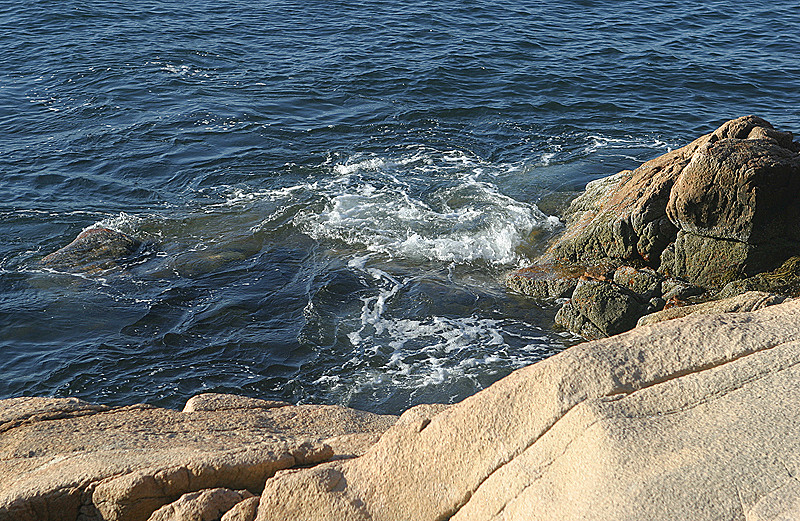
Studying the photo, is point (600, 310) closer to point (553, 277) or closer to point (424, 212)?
point (553, 277)

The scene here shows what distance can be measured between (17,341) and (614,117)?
14240 millimetres

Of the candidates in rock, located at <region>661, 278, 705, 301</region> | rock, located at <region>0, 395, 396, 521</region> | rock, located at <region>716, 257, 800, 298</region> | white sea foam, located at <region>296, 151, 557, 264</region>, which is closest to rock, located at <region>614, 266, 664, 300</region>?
rock, located at <region>661, 278, 705, 301</region>

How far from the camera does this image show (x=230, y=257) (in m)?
12.6

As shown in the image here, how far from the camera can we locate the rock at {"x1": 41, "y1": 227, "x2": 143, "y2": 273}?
1237cm

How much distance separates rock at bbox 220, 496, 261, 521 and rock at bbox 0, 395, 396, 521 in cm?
37

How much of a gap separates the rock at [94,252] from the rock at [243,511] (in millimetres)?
8656

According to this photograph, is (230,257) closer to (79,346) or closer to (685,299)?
(79,346)

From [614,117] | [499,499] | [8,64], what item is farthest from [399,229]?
[8,64]

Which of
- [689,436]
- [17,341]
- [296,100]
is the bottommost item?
[17,341]

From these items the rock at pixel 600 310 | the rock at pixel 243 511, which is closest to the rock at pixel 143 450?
the rock at pixel 243 511

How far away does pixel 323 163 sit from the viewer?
53.2ft

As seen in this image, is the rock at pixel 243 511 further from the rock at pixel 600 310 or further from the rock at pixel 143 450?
the rock at pixel 600 310

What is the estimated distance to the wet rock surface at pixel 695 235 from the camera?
31.8 ft

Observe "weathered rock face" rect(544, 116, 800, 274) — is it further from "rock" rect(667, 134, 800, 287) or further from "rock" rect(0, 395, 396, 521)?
"rock" rect(0, 395, 396, 521)
